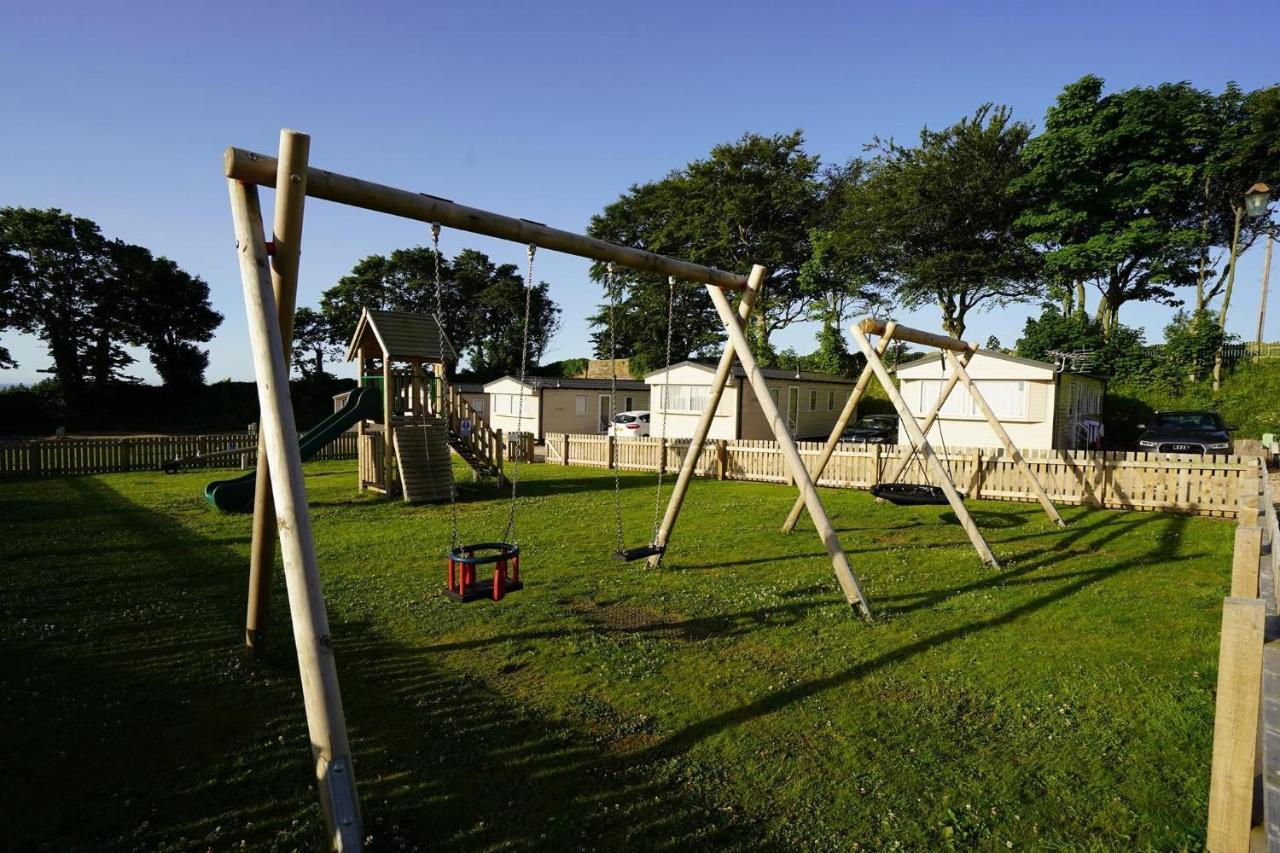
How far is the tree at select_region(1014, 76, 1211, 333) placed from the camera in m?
32.1

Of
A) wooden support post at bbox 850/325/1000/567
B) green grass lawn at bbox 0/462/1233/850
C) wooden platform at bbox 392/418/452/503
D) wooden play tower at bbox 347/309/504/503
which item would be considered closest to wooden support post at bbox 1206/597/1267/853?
green grass lawn at bbox 0/462/1233/850

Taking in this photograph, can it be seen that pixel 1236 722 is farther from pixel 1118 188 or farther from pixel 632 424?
pixel 1118 188

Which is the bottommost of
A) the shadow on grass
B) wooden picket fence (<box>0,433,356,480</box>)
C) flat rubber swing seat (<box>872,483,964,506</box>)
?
the shadow on grass

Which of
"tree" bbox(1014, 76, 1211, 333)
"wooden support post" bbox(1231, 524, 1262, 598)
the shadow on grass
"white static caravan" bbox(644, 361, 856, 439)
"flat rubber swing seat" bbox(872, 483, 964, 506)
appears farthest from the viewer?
"tree" bbox(1014, 76, 1211, 333)

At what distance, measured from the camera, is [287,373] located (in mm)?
3986

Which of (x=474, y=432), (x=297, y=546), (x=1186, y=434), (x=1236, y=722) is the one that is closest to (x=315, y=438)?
(x=474, y=432)

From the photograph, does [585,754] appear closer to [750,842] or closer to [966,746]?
[750,842]

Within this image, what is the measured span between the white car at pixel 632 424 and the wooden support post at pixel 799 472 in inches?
817

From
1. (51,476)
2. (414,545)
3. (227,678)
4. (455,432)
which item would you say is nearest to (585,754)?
(227,678)

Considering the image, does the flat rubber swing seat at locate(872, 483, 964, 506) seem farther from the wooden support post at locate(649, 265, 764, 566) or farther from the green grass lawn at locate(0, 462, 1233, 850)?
the wooden support post at locate(649, 265, 764, 566)

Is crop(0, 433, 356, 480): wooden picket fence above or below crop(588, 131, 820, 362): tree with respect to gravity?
below

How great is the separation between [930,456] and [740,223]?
39.9 metres

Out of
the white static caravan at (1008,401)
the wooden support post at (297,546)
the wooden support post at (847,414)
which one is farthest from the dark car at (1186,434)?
the wooden support post at (297,546)

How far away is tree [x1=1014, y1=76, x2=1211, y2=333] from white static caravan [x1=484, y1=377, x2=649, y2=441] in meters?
23.2
